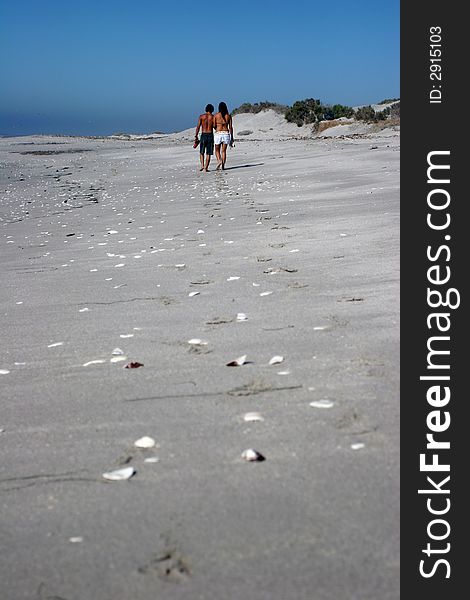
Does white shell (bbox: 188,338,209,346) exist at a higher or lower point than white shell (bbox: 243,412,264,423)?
higher

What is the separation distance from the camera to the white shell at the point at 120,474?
2.87m

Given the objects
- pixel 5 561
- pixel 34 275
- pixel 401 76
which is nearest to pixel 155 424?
pixel 5 561

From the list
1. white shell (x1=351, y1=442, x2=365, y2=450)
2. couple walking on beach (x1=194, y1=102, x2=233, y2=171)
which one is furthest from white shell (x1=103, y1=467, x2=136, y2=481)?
couple walking on beach (x1=194, y1=102, x2=233, y2=171)

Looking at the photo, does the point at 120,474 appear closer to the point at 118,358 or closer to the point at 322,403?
the point at 322,403

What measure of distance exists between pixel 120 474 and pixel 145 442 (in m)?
0.28

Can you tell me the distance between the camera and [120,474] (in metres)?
2.90

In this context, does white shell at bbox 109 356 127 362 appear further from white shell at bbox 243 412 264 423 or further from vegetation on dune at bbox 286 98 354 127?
vegetation on dune at bbox 286 98 354 127

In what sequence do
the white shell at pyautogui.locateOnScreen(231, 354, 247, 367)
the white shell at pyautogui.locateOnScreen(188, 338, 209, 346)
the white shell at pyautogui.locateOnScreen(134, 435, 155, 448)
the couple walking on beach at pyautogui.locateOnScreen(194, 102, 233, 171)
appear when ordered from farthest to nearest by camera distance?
the couple walking on beach at pyautogui.locateOnScreen(194, 102, 233, 171) → the white shell at pyautogui.locateOnScreen(188, 338, 209, 346) → the white shell at pyautogui.locateOnScreen(231, 354, 247, 367) → the white shell at pyautogui.locateOnScreen(134, 435, 155, 448)

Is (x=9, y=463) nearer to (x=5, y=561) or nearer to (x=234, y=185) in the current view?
(x=5, y=561)

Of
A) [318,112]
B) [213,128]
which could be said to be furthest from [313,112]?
[213,128]

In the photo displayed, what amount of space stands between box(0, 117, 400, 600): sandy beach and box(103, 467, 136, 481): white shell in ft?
0.09

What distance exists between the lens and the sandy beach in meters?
2.29

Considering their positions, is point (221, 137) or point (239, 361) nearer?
point (239, 361)

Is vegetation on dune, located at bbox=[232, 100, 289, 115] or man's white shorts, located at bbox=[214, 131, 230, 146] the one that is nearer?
man's white shorts, located at bbox=[214, 131, 230, 146]
